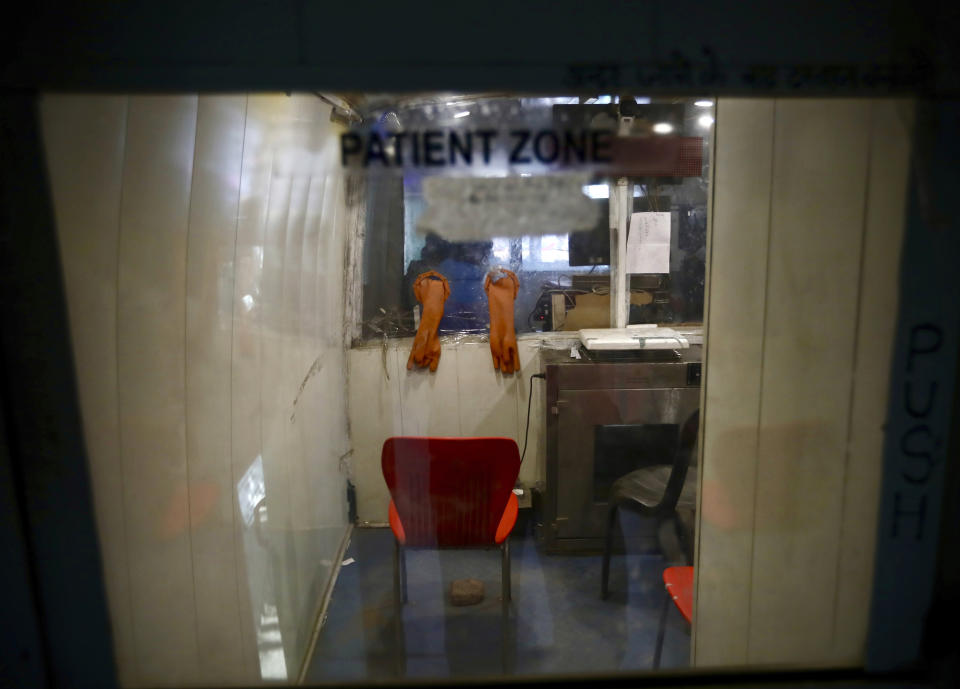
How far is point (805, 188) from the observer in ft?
2.73

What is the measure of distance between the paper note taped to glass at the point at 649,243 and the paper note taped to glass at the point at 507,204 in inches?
74.2

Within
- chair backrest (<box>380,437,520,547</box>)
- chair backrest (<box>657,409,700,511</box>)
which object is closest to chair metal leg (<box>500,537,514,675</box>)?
chair backrest (<box>380,437,520,547</box>)

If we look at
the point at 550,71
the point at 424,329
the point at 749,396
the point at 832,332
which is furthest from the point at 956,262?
the point at 424,329

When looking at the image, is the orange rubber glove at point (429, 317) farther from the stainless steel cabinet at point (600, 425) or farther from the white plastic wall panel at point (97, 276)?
the white plastic wall panel at point (97, 276)

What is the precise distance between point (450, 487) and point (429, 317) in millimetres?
1160

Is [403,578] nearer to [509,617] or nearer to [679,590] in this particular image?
[509,617]

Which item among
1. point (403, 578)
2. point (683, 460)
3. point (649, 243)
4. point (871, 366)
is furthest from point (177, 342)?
point (649, 243)

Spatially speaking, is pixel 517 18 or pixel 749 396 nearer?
pixel 517 18

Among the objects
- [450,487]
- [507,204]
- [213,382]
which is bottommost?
[450,487]

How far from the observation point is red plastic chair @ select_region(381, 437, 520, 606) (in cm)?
168

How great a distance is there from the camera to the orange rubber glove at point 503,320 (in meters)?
2.66

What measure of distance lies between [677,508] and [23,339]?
1.87 metres

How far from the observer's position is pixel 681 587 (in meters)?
1.53

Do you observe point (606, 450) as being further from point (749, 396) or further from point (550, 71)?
point (550, 71)
